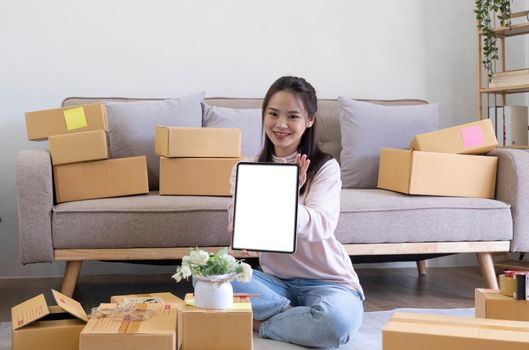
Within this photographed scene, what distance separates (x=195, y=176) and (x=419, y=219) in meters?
0.84

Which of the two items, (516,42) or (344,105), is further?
(516,42)

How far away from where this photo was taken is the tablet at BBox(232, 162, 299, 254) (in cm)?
198

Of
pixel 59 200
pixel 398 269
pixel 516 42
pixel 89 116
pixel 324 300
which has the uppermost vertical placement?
pixel 516 42

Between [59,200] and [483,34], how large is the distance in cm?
214

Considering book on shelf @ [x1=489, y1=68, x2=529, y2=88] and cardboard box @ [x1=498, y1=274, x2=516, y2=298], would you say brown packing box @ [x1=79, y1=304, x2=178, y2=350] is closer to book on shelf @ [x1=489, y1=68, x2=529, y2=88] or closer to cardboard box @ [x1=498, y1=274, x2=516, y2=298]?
cardboard box @ [x1=498, y1=274, x2=516, y2=298]

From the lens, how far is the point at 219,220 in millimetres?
2863

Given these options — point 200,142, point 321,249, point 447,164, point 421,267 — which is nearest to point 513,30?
point 447,164

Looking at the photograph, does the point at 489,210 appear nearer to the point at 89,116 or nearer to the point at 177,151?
the point at 177,151

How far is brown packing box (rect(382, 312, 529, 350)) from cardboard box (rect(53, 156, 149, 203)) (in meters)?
1.52

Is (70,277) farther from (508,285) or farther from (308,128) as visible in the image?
(508,285)

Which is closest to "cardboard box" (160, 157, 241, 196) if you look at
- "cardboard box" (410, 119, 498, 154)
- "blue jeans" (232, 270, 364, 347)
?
"blue jeans" (232, 270, 364, 347)

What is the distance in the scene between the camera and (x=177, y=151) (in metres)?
2.95

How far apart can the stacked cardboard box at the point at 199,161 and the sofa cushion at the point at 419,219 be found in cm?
45

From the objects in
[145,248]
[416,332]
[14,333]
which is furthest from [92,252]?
[416,332]
